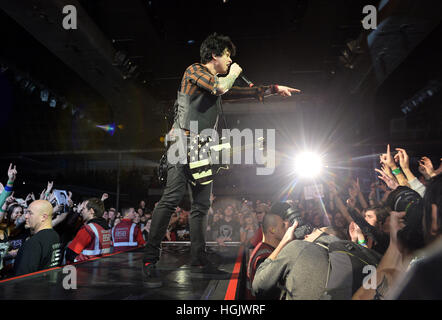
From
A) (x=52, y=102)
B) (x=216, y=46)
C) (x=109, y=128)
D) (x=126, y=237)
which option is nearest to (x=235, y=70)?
(x=216, y=46)

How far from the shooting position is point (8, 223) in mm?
4188

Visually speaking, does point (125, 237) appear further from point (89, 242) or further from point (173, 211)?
point (173, 211)

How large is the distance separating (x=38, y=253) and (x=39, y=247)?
0.05m

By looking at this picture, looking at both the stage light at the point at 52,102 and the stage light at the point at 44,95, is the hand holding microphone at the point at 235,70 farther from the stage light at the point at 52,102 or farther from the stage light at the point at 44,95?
the stage light at the point at 52,102

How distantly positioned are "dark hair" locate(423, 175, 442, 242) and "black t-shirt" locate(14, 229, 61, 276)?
118 inches

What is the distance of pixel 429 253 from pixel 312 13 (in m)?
5.21

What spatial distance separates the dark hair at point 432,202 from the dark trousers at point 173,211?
157cm

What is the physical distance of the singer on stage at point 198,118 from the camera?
2.07 meters

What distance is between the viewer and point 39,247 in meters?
2.53

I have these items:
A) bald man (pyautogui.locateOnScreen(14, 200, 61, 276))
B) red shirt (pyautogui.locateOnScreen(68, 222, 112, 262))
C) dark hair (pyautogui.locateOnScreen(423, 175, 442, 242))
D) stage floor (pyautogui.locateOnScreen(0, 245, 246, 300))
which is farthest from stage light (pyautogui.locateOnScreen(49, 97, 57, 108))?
dark hair (pyautogui.locateOnScreen(423, 175, 442, 242))

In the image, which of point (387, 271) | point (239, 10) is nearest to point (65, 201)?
point (239, 10)

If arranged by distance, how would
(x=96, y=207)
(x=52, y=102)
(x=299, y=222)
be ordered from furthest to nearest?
(x=52, y=102), (x=96, y=207), (x=299, y=222)

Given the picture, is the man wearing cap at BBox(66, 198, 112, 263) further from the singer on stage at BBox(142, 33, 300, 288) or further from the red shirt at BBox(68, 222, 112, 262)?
the singer on stage at BBox(142, 33, 300, 288)

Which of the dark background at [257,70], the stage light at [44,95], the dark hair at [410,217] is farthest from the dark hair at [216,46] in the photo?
the stage light at [44,95]
